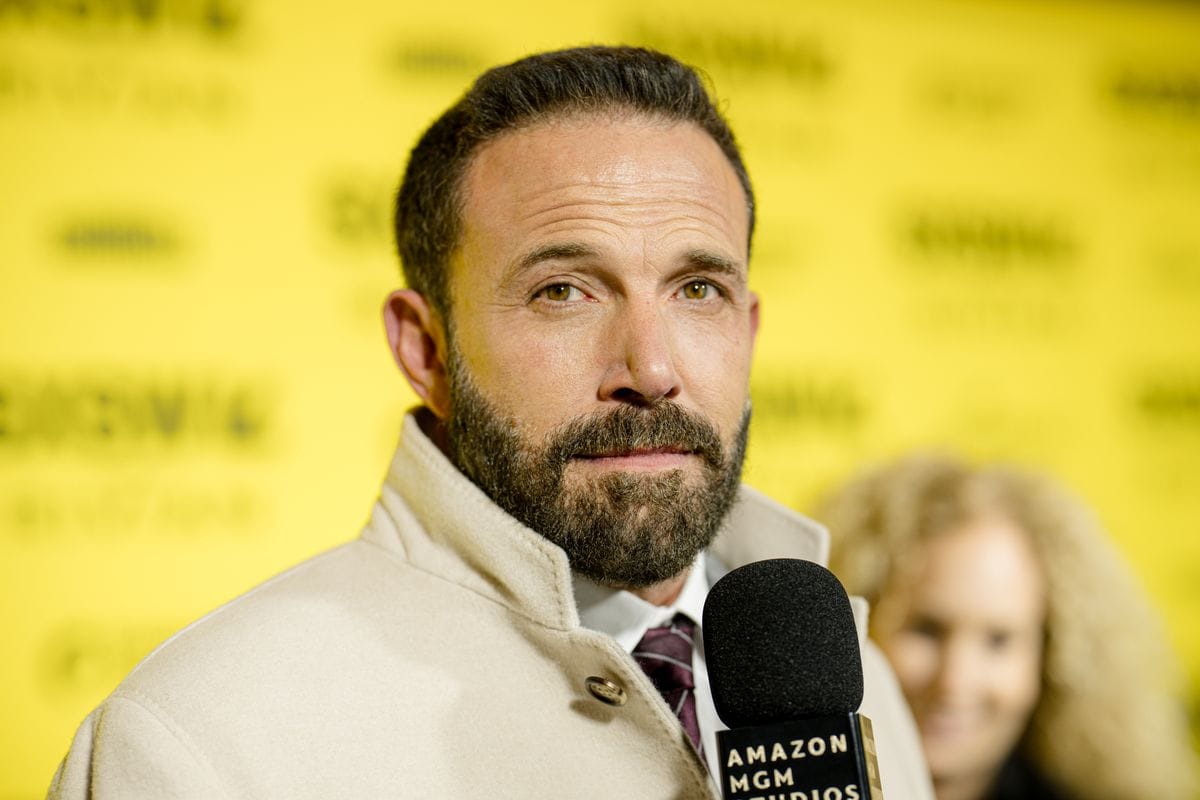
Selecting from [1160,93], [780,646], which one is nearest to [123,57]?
[780,646]

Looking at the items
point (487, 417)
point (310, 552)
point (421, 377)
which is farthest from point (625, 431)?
point (310, 552)

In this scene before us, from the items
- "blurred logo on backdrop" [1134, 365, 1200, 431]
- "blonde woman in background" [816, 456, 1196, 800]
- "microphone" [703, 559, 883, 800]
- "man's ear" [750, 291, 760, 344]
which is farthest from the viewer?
"blurred logo on backdrop" [1134, 365, 1200, 431]

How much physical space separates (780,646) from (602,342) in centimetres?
35

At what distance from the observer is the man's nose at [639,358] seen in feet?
3.49

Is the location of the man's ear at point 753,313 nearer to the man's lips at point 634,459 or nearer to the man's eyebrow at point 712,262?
the man's eyebrow at point 712,262

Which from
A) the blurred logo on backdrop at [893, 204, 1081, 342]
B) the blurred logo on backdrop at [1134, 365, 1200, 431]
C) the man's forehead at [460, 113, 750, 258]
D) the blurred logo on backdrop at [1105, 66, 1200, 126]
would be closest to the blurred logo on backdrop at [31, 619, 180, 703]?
the man's forehead at [460, 113, 750, 258]

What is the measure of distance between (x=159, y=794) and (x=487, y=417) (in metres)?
0.43

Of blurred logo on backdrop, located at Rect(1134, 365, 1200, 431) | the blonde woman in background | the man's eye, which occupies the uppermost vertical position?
the man's eye

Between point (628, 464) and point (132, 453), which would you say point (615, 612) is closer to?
point (628, 464)

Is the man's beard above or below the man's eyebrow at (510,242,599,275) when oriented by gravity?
below

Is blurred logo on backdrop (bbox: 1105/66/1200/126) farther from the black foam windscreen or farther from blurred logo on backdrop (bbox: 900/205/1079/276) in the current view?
the black foam windscreen

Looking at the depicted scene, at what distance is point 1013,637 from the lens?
2043mm

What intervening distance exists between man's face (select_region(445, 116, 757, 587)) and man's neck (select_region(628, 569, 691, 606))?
7 centimetres

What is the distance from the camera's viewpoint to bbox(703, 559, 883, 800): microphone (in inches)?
30.8
